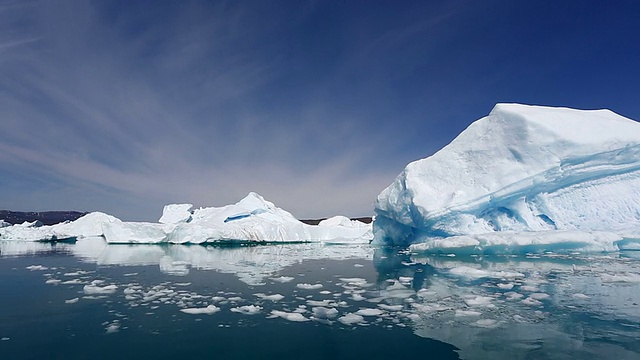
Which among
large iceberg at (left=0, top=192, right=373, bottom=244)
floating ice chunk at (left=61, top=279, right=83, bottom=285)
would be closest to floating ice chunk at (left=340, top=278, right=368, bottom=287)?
floating ice chunk at (left=61, top=279, right=83, bottom=285)

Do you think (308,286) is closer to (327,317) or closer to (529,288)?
(327,317)

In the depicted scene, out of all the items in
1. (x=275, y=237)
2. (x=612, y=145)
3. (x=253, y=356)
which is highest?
(x=612, y=145)

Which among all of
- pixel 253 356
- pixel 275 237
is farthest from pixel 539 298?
pixel 275 237

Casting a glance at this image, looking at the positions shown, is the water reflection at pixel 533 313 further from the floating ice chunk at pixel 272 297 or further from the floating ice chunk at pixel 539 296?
the floating ice chunk at pixel 272 297

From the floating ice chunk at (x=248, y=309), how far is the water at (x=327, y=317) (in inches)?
0.9

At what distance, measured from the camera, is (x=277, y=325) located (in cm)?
485

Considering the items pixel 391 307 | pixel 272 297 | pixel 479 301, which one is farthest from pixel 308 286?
pixel 479 301

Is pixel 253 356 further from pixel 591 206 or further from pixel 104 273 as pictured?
pixel 591 206

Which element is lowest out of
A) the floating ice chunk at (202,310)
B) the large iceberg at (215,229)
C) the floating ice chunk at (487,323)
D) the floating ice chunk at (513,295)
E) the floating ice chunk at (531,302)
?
the floating ice chunk at (487,323)

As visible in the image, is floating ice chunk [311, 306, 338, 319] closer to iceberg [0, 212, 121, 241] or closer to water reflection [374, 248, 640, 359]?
water reflection [374, 248, 640, 359]

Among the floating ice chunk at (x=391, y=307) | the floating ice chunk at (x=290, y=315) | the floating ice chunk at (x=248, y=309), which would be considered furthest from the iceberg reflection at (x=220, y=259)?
the floating ice chunk at (x=391, y=307)

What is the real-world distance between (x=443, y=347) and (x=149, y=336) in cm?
341

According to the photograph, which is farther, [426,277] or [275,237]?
[275,237]

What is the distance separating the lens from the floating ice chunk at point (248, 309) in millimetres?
5509
